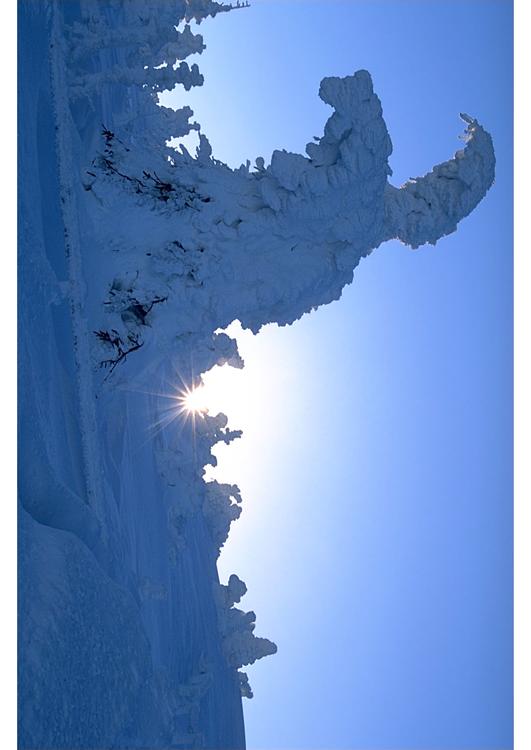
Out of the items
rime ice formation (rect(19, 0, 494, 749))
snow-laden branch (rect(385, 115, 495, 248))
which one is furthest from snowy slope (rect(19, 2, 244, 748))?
snow-laden branch (rect(385, 115, 495, 248))

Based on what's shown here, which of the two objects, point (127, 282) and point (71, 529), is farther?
point (127, 282)

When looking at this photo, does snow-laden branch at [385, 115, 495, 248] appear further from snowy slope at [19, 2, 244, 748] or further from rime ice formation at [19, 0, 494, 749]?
snowy slope at [19, 2, 244, 748]

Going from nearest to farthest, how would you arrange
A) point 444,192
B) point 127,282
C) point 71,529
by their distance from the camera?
point 71,529 < point 127,282 < point 444,192

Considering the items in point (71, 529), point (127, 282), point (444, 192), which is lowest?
point (71, 529)

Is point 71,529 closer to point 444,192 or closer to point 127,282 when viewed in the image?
point 127,282

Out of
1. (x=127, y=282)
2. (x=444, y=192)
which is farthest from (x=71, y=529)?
(x=444, y=192)

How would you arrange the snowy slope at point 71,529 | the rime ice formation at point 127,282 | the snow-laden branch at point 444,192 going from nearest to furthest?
the snowy slope at point 71,529 < the rime ice formation at point 127,282 < the snow-laden branch at point 444,192

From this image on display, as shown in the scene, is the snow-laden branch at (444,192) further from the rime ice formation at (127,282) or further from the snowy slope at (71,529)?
the snowy slope at (71,529)

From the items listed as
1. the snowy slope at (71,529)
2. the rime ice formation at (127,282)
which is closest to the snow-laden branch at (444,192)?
the rime ice formation at (127,282)

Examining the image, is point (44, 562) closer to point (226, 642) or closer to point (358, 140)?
point (358, 140)
